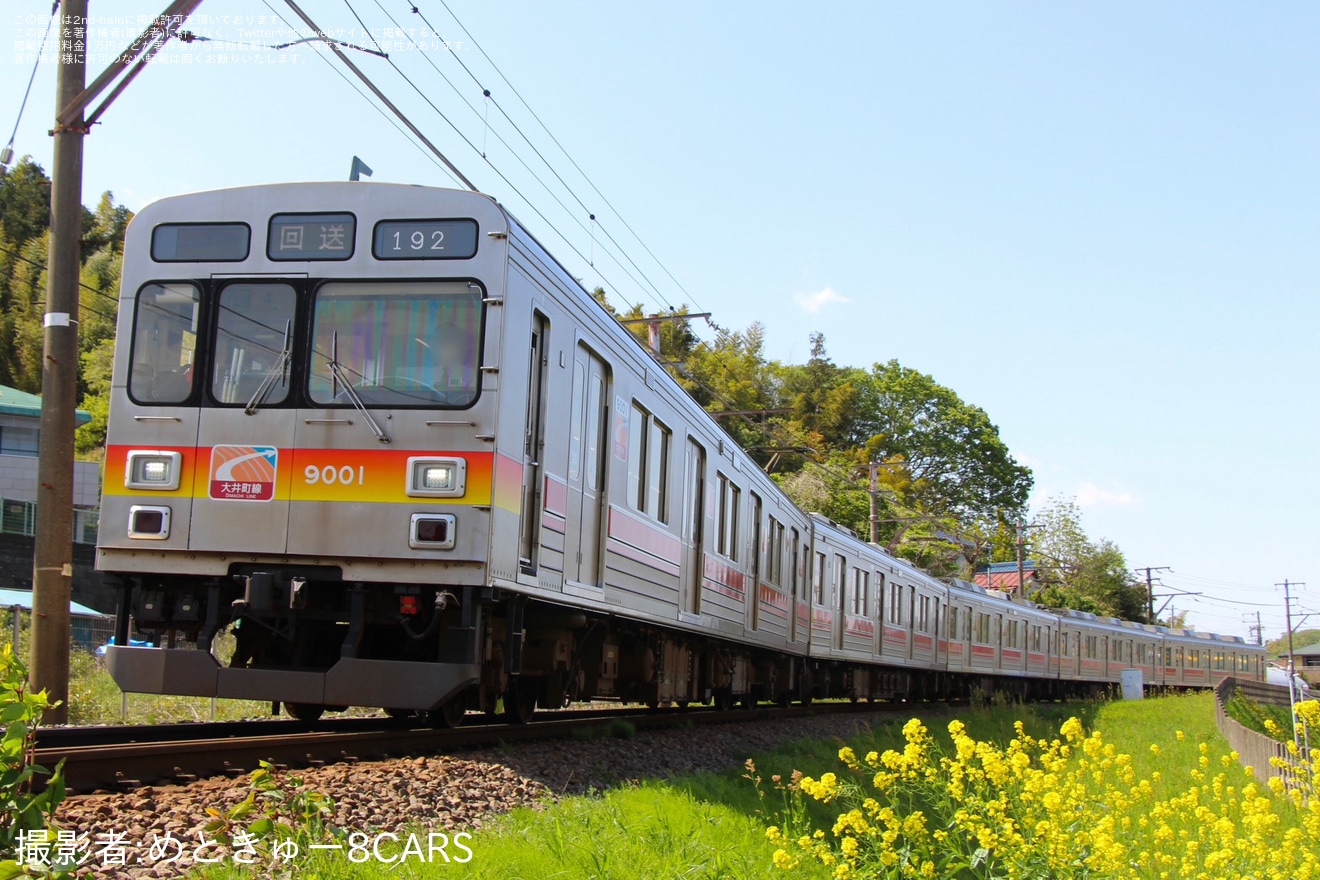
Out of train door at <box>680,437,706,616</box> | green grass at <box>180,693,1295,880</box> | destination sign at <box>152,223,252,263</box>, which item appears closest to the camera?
green grass at <box>180,693,1295,880</box>

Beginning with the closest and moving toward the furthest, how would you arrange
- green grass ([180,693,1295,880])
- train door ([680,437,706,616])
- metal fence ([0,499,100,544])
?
1. green grass ([180,693,1295,880])
2. train door ([680,437,706,616])
3. metal fence ([0,499,100,544])

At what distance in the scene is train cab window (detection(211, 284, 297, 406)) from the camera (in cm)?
726

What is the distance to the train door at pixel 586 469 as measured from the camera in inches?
324

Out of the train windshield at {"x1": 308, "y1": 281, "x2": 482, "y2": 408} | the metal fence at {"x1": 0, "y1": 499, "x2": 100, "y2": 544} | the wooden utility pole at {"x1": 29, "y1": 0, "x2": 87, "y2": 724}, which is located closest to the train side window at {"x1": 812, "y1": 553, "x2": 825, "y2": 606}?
the wooden utility pole at {"x1": 29, "y1": 0, "x2": 87, "y2": 724}

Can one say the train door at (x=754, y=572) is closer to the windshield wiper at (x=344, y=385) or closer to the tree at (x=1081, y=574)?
the windshield wiper at (x=344, y=385)

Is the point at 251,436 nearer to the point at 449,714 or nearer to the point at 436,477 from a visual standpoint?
the point at 436,477

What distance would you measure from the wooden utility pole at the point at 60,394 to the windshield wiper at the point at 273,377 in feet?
6.53

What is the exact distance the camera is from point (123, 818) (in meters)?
4.55

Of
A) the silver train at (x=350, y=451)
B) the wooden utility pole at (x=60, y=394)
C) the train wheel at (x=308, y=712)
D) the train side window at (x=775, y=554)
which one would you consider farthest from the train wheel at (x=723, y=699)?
the wooden utility pole at (x=60, y=394)

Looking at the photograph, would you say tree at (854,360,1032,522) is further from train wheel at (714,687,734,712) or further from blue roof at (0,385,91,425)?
train wheel at (714,687,734,712)

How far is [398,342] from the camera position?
7207mm

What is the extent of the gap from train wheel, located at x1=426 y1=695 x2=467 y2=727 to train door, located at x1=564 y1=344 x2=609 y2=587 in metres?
1.08

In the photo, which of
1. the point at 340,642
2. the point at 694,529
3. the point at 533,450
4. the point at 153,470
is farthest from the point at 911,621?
the point at 153,470

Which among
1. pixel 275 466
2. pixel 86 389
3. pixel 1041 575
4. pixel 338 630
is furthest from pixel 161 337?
pixel 1041 575
